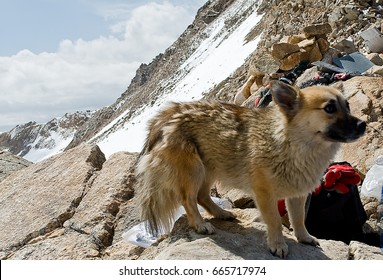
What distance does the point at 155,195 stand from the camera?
6.02 metres

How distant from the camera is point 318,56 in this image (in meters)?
16.0

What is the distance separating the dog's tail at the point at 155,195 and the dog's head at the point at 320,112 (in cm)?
146

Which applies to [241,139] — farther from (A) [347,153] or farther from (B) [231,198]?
(A) [347,153]

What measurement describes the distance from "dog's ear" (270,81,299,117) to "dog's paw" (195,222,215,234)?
4.88ft

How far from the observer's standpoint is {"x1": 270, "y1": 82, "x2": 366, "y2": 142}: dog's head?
202 inches

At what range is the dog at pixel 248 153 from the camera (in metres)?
5.30

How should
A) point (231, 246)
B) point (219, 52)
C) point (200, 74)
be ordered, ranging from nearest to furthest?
point (231, 246) < point (200, 74) < point (219, 52)

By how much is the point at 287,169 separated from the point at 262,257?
93cm

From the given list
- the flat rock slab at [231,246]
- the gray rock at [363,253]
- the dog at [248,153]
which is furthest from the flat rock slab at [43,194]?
the gray rock at [363,253]

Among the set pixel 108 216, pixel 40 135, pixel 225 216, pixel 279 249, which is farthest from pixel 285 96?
pixel 40 135

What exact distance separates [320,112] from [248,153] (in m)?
0.92

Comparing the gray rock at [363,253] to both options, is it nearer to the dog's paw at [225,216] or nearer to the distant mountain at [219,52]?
the dog's paw at [225,216]

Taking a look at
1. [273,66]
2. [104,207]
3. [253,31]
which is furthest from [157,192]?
[253,31]

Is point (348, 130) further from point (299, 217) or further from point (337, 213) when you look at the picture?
point (337, 213)
